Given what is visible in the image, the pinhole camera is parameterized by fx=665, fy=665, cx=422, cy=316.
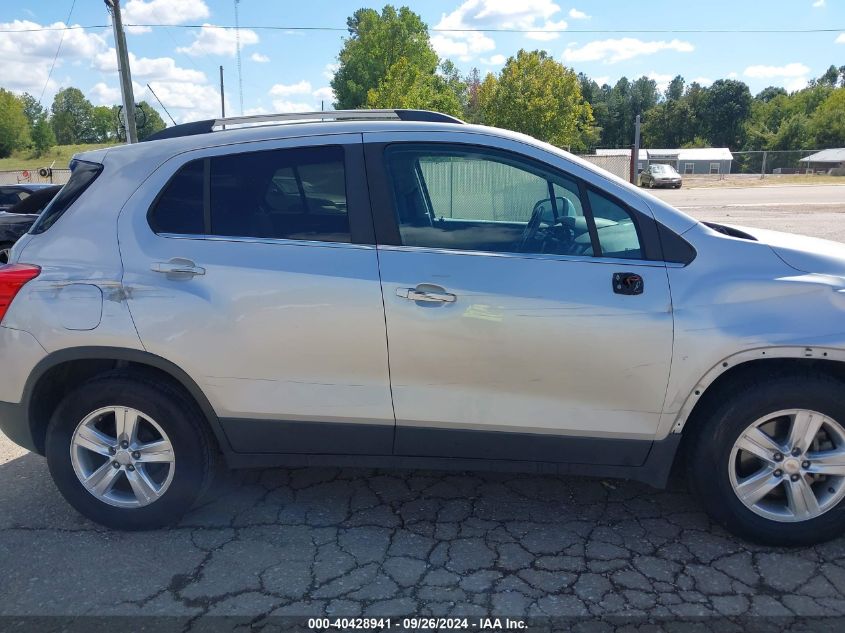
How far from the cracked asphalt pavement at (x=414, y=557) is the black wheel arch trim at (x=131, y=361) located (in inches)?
23.1

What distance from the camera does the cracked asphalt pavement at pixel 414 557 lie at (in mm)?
2652

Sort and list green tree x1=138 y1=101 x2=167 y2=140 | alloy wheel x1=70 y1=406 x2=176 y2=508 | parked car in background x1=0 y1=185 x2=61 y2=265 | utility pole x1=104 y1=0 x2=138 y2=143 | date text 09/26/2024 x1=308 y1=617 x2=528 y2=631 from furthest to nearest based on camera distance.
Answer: green tree x1=138 y1=101 x2=167 y2=140 < utility pole x1=104 y1=0 x2=138 y2=143 < parked car in background x1=0 y1=185 x2=61 y2=265 < alloy wheel x1=70 y1=406 x2=176 y2=508 < date text 09/26/2024 x1=308 y1=617 x2=528 y2=631

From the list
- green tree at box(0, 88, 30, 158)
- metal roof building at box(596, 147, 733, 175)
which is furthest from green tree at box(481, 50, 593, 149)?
green tree at box(0, 88, 30, 158)

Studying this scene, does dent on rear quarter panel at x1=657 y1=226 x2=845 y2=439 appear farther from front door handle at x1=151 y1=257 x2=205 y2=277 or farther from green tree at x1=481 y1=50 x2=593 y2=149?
green tree at x1=481 y1=50 x2=593 y2=149

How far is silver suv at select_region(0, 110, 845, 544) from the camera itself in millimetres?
2789

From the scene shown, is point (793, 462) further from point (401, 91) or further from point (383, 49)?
point (383, 49)

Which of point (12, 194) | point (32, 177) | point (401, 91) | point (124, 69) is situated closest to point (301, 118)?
point (12, 194)

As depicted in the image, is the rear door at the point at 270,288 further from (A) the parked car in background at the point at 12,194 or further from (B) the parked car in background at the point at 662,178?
(B) the parked car in background at the point at 662,178

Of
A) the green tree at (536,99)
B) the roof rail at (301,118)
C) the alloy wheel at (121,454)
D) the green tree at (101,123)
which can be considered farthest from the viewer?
the green tree at (101,123)

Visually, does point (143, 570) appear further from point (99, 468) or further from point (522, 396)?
point (522, 396)

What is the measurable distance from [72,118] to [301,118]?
10972 cm

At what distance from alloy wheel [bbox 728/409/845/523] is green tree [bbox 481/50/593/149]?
1429 inches

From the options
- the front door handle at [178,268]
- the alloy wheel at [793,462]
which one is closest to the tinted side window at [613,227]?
the alloy wheel at [793,462]

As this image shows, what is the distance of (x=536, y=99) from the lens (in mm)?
37562
